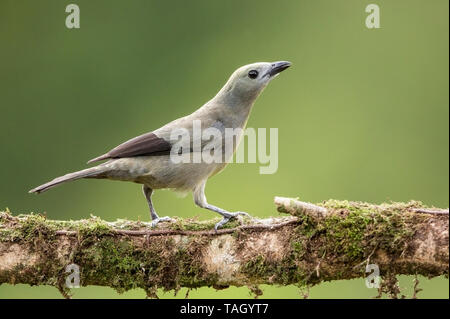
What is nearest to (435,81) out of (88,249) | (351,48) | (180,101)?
(351,48)

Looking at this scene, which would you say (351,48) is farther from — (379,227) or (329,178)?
(379,227)

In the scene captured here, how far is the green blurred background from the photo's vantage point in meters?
11.8

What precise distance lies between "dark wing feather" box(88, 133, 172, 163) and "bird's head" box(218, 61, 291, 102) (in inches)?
36.5

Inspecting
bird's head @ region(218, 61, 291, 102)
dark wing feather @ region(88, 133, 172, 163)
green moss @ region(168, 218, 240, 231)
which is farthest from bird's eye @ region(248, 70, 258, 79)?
green moss @ region(168, 218, 240, 231)

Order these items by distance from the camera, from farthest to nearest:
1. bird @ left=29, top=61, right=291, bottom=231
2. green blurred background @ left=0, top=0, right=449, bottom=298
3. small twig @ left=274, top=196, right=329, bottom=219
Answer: green blurred background @ left=0, top=0, right=449, bottom=298 → bird @ left=29, top=61, right=291, bottom=231 → small twig @ left=274, top=196, right=329, bottom=219

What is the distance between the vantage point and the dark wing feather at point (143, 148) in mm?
6609

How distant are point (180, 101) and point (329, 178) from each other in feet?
10.3

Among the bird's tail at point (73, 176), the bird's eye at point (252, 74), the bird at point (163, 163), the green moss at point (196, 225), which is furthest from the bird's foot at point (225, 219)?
the bird's eye at point (252, 74)

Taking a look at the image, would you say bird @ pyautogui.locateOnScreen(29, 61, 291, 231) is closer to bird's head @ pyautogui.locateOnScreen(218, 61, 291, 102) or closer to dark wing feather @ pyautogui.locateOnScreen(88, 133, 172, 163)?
dark wing feather @ pyautogui.locateOnScreen(88, 133, 172, 163)

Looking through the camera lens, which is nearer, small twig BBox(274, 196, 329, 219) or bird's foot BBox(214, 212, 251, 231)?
small twig BBox(274, 196, 329, 219)

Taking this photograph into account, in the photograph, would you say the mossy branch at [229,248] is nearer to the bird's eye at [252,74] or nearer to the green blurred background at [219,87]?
the bird's eye at [252,74]

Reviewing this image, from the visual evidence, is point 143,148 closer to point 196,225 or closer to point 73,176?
point 73,176

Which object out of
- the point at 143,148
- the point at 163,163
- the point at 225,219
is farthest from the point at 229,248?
the point at 143,148

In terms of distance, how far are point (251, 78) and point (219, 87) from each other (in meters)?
5.63
